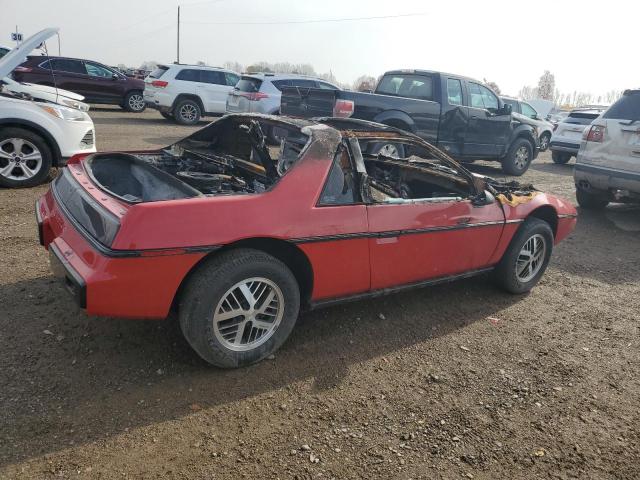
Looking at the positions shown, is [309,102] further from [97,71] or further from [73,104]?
[97,71]

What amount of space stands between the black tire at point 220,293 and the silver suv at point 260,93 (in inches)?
393

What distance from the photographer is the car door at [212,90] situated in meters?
15.0

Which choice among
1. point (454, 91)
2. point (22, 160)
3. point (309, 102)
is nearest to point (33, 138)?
point (22, 160)

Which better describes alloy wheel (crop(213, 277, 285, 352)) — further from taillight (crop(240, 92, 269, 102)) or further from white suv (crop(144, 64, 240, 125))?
white suv (crop(144, 64, 240, 125))

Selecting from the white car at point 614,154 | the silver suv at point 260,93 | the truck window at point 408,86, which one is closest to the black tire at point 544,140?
the silver suv at point 260,93

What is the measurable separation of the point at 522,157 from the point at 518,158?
142 millimetres

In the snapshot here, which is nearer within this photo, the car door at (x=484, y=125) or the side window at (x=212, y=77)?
the car door at (x=484, y=125)

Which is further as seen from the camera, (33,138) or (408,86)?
(408,86)

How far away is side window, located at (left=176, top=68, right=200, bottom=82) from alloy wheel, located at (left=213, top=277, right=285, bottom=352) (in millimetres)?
13381

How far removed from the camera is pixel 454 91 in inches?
356

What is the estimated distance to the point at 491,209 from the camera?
3959mm

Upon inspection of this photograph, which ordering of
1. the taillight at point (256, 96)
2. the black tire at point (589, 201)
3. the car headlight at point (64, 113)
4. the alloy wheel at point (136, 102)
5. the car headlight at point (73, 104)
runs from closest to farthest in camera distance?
1. the car headlight at point (64, 113)
2. the car headlight at point (73, 104)
3. the black tire at point (589, 201)
4. the taillight at point (256, 96)
5. the alloy wheel at point (136, 102)

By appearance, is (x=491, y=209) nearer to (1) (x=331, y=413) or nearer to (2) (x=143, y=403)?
(1) (x=331, y=413)

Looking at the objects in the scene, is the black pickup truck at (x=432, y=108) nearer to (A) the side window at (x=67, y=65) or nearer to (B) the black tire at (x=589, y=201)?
(B) the black tire at (x=589, y=201)
